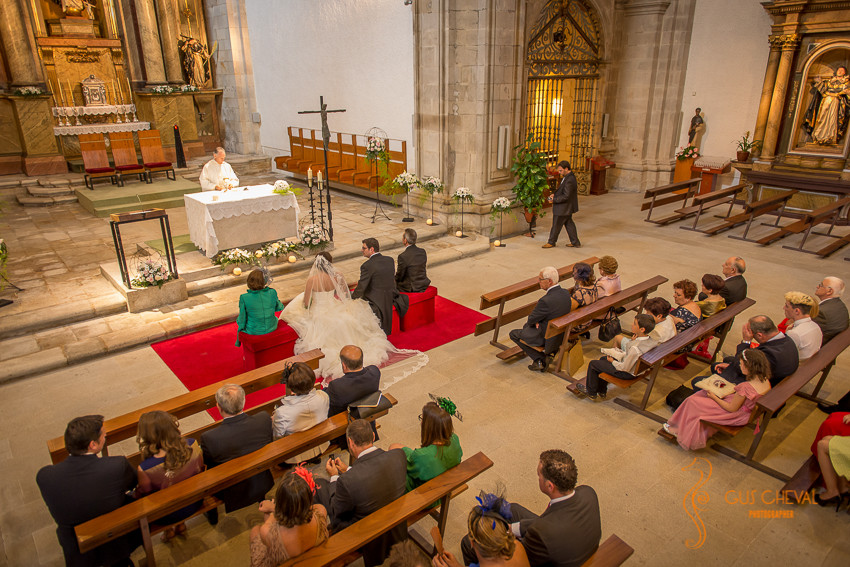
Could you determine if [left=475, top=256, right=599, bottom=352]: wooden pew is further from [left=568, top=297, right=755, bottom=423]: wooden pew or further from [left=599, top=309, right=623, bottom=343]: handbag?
[left=568, top=297, right=755, bottom=423]: wooden pew

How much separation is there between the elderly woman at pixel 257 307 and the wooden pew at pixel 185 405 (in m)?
0.83

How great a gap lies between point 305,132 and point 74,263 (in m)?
7.54

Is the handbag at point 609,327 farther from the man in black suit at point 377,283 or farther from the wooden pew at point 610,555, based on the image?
the wooden pew at point 610,555

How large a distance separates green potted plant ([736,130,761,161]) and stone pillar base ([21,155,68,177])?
15.6 meters

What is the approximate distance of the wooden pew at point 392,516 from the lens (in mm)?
2812

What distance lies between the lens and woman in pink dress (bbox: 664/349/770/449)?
4.14 m

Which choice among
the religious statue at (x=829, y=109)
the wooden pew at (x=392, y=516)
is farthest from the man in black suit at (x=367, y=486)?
the religious statue at (x=829, y=109)

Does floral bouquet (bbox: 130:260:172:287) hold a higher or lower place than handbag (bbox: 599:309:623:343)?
higher

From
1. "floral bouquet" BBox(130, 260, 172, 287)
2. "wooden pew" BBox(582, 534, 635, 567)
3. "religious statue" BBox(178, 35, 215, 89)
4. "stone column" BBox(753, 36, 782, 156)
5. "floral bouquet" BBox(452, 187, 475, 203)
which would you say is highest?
"religious statue" BBox(178, 35, 215, 89)

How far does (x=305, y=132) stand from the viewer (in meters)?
14.6

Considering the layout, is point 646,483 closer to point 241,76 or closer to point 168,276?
point 168,276

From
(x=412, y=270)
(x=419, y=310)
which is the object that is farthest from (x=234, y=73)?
(x=419, y=310)

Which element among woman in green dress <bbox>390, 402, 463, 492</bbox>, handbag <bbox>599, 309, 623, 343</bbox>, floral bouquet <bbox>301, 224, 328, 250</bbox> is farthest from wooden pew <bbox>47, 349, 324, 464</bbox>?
floral bouquet <bbox>301, 224, 328, 250</bbox>

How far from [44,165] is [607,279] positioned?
13176mm
